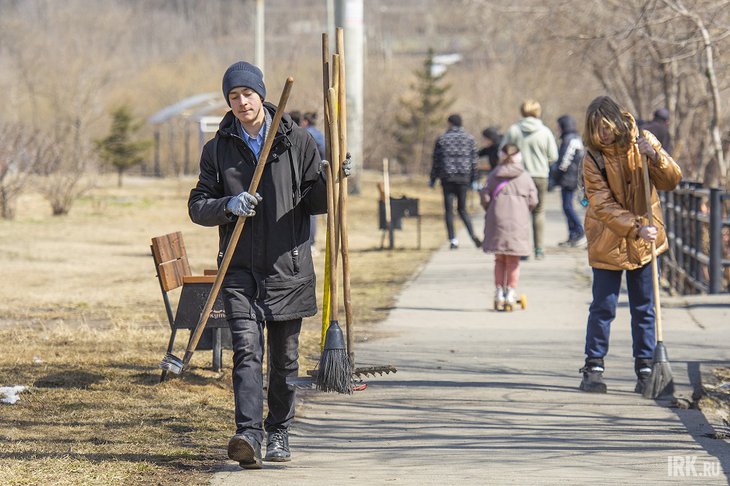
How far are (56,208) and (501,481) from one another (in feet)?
72.1

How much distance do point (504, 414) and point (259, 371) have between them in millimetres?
1874

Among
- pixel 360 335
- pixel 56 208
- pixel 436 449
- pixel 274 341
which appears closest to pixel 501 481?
pixel 436 449

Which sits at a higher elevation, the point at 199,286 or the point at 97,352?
the point at 199,286

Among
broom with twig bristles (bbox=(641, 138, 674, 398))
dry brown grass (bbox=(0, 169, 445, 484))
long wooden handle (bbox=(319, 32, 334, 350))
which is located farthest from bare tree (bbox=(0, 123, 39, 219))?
long wooden handle (bbox=(319, 32, 334, 350))

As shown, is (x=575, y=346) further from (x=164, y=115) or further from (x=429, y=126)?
(x=429, y=126)

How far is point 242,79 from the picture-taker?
5.83m

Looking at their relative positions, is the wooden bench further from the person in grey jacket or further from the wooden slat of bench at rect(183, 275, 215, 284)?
the person in grey jacket

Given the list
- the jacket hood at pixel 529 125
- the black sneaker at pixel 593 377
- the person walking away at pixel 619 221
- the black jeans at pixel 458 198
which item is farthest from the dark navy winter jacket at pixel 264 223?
the black jeans at pixel 458 198

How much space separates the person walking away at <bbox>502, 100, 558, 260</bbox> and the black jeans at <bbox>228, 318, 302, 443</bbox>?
10567mm

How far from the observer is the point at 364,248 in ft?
65.8

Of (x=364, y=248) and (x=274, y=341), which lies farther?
(x=364, y=248)

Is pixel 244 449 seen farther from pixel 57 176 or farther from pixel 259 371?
pixel 57 176

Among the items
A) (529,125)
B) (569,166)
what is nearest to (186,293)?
(529,125)

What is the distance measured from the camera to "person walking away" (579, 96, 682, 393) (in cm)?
781
